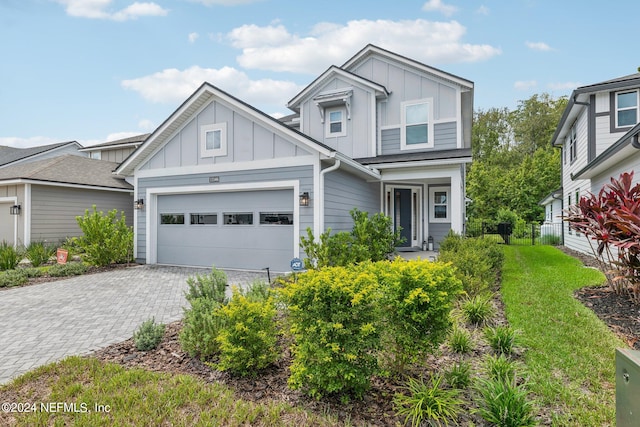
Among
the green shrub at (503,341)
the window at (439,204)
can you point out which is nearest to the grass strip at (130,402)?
the green shrub at (503,341)

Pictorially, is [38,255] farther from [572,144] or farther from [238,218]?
[572,144]

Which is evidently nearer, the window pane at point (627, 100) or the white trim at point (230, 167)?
the white trim at point (230, 167)

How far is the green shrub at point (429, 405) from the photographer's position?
2.53 metres

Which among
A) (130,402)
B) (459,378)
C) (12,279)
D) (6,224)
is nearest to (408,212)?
(459,378)

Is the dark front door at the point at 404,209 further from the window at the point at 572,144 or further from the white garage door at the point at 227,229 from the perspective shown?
the window at the point at 572,144

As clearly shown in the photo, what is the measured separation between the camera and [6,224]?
514 inches

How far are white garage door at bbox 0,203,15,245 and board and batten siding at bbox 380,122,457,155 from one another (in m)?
14.3

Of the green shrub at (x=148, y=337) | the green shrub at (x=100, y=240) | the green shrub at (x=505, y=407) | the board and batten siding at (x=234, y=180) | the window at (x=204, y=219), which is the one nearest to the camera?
the green shrub at (x=505, y=407)

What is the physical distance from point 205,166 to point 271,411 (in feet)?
27.4

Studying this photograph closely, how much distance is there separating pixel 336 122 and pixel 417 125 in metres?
2.89

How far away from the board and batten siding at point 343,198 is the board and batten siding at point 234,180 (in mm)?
516

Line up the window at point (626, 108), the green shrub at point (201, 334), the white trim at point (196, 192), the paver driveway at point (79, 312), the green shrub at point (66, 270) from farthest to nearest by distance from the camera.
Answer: the window at point (626, 108) → the green shrub at point (66, 270) → the white trim at point (196, 192) → the paver driveway at point (79, 312) → the green shrub at point (201, 334)

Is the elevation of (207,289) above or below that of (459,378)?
above

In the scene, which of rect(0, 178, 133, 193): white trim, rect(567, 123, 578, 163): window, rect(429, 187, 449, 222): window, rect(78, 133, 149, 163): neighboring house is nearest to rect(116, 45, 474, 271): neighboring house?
rect(429, 187, 449, 222): window
